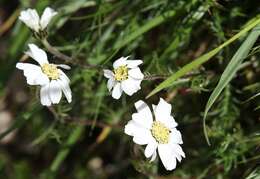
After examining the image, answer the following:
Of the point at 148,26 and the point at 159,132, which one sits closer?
the point at 159,132

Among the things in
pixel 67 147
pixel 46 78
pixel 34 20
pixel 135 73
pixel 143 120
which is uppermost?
pixel 34 20

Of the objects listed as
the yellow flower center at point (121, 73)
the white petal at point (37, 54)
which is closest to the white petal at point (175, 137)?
the yellow flower center at point (121, 73)

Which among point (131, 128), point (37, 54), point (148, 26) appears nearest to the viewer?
point (131, 128)

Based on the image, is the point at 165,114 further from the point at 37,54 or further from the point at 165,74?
the point at 37,54

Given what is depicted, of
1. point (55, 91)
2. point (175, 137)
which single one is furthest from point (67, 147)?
point (175, 137)

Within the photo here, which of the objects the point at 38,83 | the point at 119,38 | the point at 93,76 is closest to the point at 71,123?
the point at 93,76

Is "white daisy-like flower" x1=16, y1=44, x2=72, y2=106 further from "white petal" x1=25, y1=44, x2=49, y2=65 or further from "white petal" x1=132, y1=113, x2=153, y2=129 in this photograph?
"white petal" x1=132, y1=113, x2=153, y2=129

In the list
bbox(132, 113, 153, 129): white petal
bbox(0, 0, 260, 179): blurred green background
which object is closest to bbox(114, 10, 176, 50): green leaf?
bbox(0, 0, 260, 179): blurred green background
